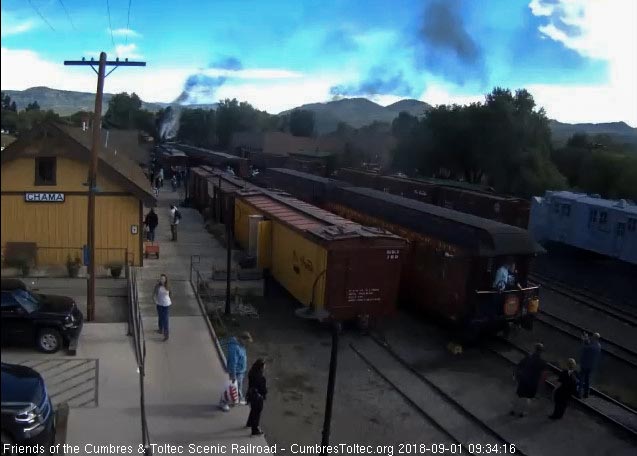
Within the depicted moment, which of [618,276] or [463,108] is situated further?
[463,108]

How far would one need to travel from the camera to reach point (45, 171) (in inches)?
546

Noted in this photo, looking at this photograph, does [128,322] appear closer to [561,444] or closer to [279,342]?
[279,342]

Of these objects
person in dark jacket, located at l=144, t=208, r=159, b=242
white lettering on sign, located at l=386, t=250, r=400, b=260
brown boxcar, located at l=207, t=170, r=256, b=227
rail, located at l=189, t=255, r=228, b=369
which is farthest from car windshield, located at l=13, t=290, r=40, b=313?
brown boxcar, located at l=207, t=170, r=256, b=227

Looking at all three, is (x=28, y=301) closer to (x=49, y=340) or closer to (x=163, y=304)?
(x=49, y=340)

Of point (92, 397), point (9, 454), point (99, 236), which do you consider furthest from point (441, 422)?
point (99, 236)

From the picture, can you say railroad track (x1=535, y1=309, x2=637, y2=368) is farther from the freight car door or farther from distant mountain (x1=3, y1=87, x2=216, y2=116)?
distant mountain (x1=3, y1=87, x2=216, y2=116)

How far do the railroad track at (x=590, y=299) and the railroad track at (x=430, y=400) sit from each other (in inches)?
330

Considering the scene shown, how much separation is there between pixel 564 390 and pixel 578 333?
241 inches

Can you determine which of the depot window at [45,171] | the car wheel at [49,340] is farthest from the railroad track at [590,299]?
the depot window at [45,171]

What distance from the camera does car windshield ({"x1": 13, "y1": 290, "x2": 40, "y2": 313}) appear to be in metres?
10.3

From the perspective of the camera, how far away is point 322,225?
16.4 metres

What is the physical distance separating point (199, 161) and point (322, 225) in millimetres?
38272

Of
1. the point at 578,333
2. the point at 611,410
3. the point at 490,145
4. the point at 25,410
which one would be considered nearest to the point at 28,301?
the point at 25,410

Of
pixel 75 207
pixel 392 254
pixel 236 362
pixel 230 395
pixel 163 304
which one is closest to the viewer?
pixel 230 395
